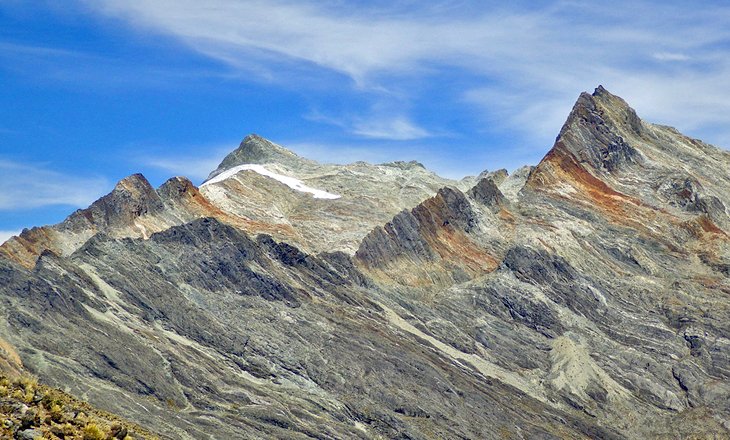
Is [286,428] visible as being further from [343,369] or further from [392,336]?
[392,336]

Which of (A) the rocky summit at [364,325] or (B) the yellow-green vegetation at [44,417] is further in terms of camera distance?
(A) the rocky summit at [364,325]

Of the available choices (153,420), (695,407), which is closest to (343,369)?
(153,420)

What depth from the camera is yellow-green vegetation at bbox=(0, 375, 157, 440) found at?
39656 millimetres

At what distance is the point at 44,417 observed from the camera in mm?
41250

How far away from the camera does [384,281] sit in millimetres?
178125

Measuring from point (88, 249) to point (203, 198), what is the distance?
44298 mm

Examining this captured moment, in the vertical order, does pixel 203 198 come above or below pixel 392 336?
above

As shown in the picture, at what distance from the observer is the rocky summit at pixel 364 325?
130875mm

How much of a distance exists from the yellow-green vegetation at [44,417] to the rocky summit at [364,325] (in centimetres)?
6838

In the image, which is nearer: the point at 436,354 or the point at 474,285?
the point at 436,354

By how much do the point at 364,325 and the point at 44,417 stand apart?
11845 centimetres

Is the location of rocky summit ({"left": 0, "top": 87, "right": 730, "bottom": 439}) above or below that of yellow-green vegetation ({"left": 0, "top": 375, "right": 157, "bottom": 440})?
above

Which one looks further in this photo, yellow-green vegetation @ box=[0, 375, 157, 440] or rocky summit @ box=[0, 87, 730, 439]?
rocky summit @ box=[0, 87, 730, 439]

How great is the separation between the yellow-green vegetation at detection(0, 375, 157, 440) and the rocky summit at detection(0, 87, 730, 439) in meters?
68.4
